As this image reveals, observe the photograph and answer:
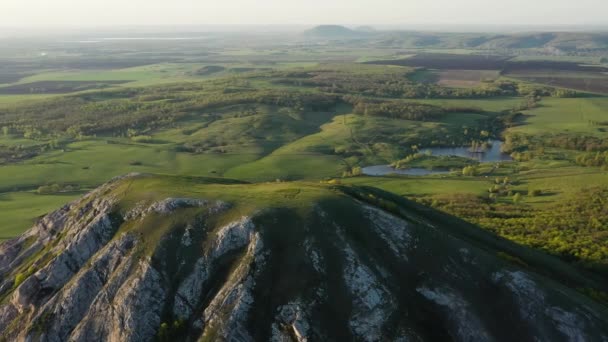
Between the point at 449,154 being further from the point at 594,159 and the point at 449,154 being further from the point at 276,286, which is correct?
the point at 276,286

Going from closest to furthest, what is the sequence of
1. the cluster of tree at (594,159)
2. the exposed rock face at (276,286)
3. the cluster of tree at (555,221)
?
the exposed rock face at (276,286) → the cluster of tree at (555,221) → the cluster of tree at (594,159)

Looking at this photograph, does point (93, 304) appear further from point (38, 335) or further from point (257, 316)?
point (257, 316)

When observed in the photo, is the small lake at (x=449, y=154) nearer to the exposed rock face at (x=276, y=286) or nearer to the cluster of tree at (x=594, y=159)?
the cluster of tree at (x=594, y=159)

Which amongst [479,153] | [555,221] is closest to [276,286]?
[555,221]

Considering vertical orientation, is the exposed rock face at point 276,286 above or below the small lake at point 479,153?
above

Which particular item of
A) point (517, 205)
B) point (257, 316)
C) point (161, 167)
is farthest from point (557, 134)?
point (257, 316)

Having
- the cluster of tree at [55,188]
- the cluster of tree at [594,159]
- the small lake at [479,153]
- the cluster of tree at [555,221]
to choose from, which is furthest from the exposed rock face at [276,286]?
the small lake at [479,153]
